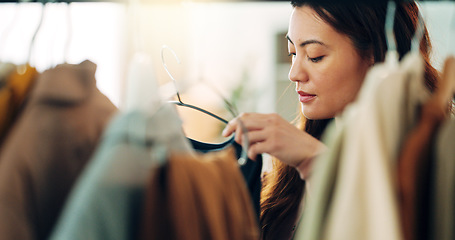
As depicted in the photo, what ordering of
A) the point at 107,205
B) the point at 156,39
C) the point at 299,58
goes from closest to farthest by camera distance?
the point at 107,205, the point at 299,58, the point at 156,39

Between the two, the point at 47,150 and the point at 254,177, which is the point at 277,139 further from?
the point at 47,150

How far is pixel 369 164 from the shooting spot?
12.7 inches

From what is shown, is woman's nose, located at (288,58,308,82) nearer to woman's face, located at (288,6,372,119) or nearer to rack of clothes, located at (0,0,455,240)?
woman's face, located at (288,6,372,119)

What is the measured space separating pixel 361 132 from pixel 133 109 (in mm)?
195

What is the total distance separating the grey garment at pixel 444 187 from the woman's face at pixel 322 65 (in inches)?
19.3

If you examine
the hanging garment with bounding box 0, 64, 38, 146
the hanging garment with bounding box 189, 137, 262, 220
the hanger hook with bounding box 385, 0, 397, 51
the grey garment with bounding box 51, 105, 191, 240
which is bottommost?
the hanging garment with bounding box 189, 137, 262, 220

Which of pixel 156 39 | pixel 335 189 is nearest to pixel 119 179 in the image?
pixel 335 189

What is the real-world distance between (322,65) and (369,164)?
1.72ft

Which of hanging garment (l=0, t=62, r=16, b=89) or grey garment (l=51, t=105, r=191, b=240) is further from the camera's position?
hanging garment (l=0, t=62, r=16, b=89)

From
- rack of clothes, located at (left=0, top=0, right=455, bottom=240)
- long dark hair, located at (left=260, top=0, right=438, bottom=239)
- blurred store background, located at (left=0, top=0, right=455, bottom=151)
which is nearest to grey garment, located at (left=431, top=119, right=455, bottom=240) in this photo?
rack of clothes, located at (left=0, top=0, right=455, bottom=240)

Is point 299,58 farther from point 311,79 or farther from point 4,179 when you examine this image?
point 4,179

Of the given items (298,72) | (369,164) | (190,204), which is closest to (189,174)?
(190,204)

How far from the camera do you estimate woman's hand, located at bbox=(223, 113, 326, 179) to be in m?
0.60

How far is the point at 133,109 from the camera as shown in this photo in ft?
1.20
